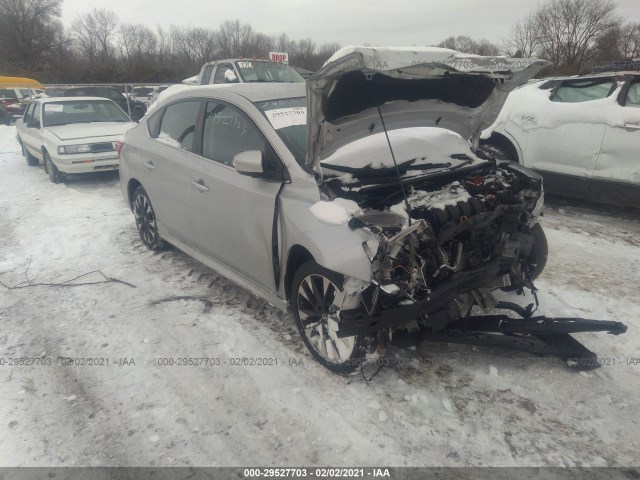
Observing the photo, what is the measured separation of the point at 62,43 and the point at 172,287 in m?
66.4

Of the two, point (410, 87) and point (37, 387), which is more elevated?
point (410, 87)

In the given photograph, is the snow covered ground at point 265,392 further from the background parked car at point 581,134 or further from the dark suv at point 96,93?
the dark suv at point 96,93

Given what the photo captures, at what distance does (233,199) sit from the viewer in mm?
3385

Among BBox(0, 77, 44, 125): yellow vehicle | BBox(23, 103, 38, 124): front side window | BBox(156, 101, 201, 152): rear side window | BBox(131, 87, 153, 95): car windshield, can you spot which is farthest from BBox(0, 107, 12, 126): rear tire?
BBox(156, 101, 201, 152): rear side window

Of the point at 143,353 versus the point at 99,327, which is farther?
the point at 99,327

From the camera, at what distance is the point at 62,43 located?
56.8 metres

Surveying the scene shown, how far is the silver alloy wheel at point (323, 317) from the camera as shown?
2.77m

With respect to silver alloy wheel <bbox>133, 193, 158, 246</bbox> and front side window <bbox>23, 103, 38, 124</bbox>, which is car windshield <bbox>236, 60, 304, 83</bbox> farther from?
silver alloy wheel <bbox>133, 193, 158, 246</bbox>

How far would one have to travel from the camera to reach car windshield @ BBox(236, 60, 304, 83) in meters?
11.2

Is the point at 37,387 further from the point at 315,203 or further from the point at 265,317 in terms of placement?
the point at 315,203

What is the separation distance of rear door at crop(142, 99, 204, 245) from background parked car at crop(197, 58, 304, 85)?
7092mm

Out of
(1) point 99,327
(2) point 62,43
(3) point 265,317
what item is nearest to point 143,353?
(1) point 99,327

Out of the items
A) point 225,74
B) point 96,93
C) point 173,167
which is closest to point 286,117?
point 173,167

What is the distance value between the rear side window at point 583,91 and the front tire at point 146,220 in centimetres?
552
